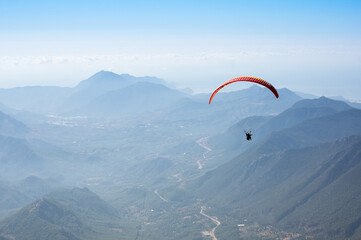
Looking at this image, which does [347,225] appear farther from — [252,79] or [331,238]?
[252,79]

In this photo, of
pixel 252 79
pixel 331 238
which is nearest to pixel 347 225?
pixel 331 238

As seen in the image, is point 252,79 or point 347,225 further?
point 347,225

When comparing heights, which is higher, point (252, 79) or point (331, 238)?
point (252, 79)

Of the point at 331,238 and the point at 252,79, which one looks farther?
the point at 331,238

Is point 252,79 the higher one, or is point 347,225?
point 252,79
